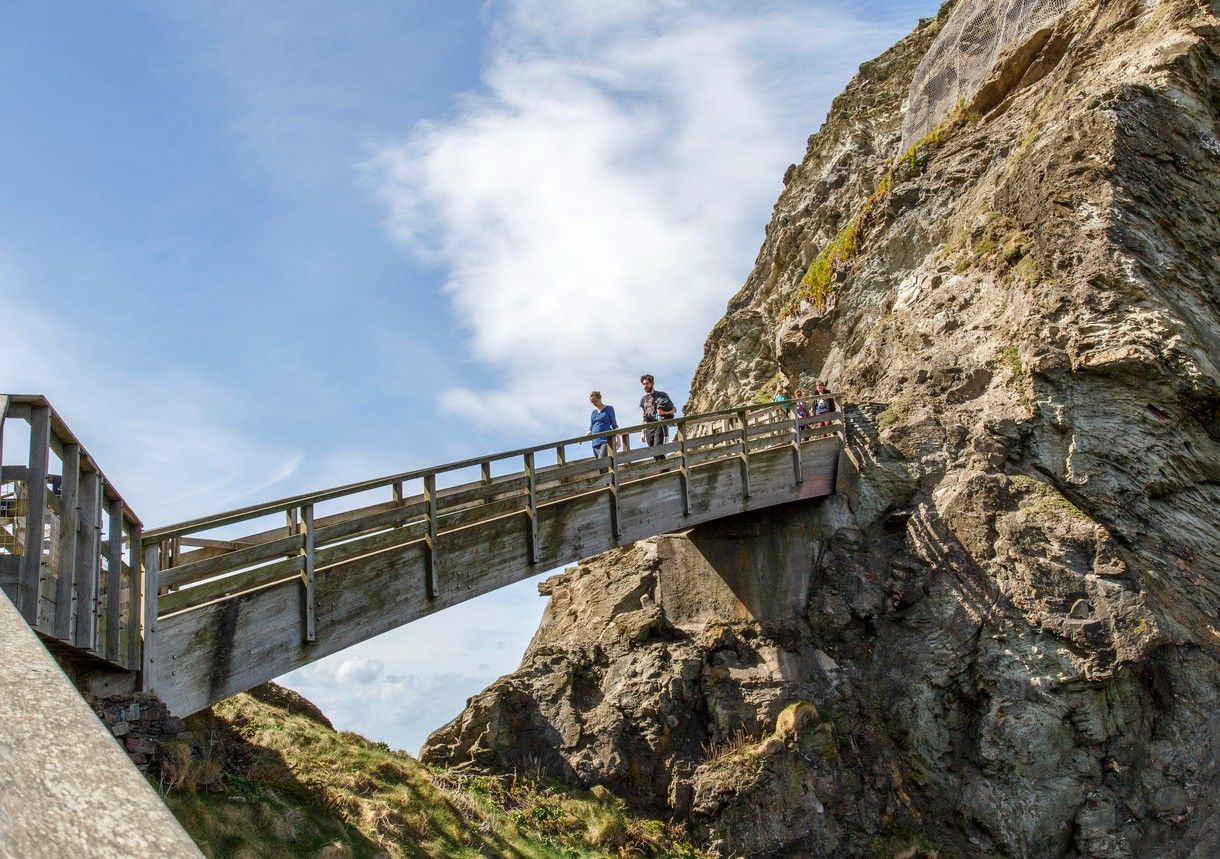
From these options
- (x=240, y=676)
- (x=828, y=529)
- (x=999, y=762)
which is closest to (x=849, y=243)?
(x=828, y=529)

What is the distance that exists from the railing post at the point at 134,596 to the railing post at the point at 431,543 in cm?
364

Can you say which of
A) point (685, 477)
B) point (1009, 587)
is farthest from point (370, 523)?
point (1009, 587)

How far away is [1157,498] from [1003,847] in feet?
19.0

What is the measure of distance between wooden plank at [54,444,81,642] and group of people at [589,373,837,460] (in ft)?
28.0

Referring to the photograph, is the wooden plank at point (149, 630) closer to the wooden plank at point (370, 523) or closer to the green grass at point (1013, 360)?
the wooden plank at point (370, 523)

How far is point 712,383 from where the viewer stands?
3070 cm

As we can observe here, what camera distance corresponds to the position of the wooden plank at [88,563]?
7.98m

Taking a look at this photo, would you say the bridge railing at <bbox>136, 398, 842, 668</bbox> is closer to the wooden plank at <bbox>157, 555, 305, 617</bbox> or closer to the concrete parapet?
the wooden plank at <bbox>157, 555, 305, 617</bbox>

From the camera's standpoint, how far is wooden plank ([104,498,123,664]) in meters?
8.65

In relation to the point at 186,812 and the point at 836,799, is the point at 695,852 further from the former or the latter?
the point at 186,812

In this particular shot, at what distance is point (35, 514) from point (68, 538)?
2.41 ft

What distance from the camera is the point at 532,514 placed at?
13.8m

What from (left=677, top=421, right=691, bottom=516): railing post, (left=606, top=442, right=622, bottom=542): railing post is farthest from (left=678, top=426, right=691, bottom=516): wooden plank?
(left=606, top=442, right=622, bottom=542): railing post

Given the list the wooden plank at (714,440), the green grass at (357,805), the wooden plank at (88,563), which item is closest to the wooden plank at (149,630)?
the wooden plank at (88,563)
